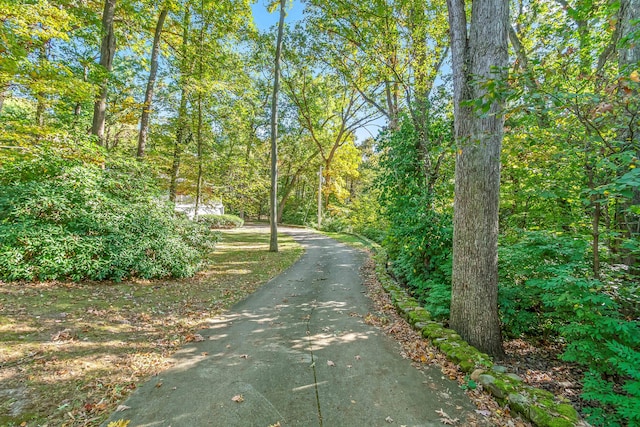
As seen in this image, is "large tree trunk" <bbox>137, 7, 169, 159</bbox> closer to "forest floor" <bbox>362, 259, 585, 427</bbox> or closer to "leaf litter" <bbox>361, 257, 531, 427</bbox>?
"leaf litter" <bbox>361, 257, 531, 427</bbox>

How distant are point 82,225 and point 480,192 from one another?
769 cm

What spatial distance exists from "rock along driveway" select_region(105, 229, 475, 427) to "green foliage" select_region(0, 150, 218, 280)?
10.4 feet

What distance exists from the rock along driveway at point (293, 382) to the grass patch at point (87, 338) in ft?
1.11

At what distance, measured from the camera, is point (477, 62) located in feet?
11.9

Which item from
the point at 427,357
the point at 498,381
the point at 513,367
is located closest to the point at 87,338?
the point at 427,357

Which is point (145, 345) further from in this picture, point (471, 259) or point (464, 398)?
point (471, 259)

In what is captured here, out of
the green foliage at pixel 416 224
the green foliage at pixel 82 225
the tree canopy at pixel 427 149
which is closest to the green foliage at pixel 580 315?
the tree canopy at pixel 427 149

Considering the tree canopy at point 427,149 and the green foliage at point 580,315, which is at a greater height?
the tree canopy at point 427,149

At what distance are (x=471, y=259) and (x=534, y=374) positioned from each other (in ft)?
4.90

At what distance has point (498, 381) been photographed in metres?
2.84

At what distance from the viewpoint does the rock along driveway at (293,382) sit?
98.3 inches

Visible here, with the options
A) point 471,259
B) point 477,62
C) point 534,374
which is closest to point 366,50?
point 477,62

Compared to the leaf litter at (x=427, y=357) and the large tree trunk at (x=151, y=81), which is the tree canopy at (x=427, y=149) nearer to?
the large tree trunk at (x=151, y=81)

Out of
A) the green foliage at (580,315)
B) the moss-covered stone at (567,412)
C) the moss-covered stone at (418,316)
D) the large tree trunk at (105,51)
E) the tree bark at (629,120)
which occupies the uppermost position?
the large tree trunk at (105,51)
